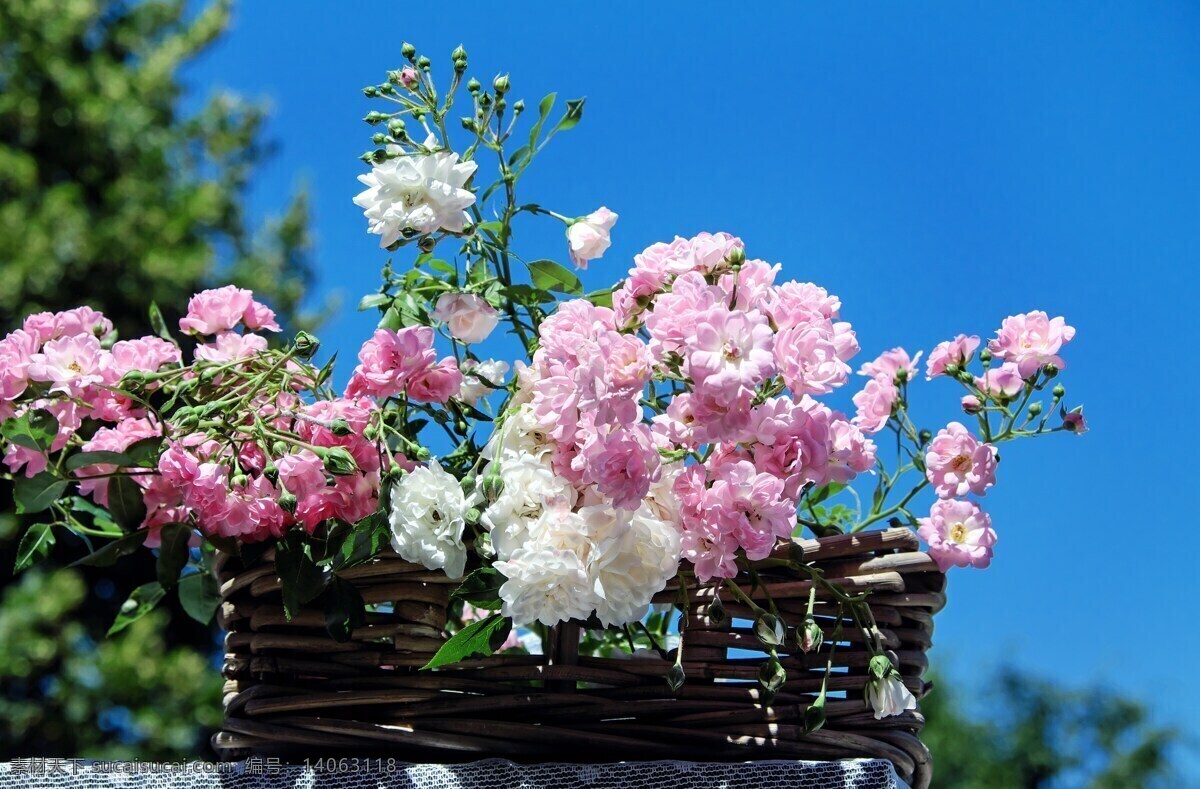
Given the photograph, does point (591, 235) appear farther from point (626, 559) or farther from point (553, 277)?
point (626, 559)

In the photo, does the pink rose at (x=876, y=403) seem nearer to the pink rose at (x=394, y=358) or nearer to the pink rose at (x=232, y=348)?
the pink rose at (x=394, y=358)

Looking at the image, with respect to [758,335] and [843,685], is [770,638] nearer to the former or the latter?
[843,685]

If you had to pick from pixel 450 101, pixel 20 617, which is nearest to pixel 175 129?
pixel 20 617

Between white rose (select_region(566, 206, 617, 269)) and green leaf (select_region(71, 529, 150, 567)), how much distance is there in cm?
40

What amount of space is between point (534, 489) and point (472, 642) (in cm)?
11

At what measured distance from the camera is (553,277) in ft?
2.81

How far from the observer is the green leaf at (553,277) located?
0.85 meters

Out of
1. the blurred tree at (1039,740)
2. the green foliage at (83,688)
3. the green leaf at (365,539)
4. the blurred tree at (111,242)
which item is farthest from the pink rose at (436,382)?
the blurred tree at (1039,740)

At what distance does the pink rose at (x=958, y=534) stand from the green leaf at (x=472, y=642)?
0.31 meters

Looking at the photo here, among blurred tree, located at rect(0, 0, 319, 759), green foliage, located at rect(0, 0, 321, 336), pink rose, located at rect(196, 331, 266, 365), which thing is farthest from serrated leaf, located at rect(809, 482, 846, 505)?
green foliage, located at rect(0, 0, 321, 336)

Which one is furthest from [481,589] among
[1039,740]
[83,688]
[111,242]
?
[1039,740]

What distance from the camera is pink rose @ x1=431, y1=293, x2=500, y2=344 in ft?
2.75

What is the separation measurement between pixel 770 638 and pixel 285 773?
349mm

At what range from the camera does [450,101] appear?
0.85 m
